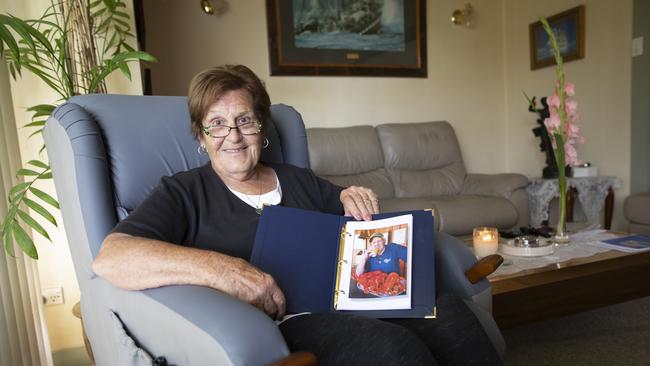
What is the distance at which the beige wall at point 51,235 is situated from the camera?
170 centimetres

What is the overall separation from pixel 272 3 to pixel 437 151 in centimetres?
170

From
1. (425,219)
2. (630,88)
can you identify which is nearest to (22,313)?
(425,219)

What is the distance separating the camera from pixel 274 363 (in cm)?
62

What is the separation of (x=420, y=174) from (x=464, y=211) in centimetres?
64

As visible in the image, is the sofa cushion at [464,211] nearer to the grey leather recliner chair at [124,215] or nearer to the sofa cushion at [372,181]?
the sofa cushion at [372,181]

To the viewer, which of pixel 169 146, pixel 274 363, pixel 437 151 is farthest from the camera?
pixel 437 151

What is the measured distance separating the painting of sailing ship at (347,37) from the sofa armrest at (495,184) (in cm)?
105

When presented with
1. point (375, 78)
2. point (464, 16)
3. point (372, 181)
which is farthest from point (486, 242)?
point (464, 16)

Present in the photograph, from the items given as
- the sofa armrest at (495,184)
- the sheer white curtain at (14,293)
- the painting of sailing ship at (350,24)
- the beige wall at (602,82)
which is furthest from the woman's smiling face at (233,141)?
the beige wall at (602,82)

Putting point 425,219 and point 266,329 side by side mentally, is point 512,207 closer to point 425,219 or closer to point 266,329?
point 425,219

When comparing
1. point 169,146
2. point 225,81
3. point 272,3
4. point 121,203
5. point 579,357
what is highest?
point 272,3

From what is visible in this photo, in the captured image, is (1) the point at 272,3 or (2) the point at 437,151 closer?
(1) the point at 272,3

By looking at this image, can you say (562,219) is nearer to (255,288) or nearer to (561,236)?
(561,236)

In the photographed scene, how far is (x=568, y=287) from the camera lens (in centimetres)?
146
